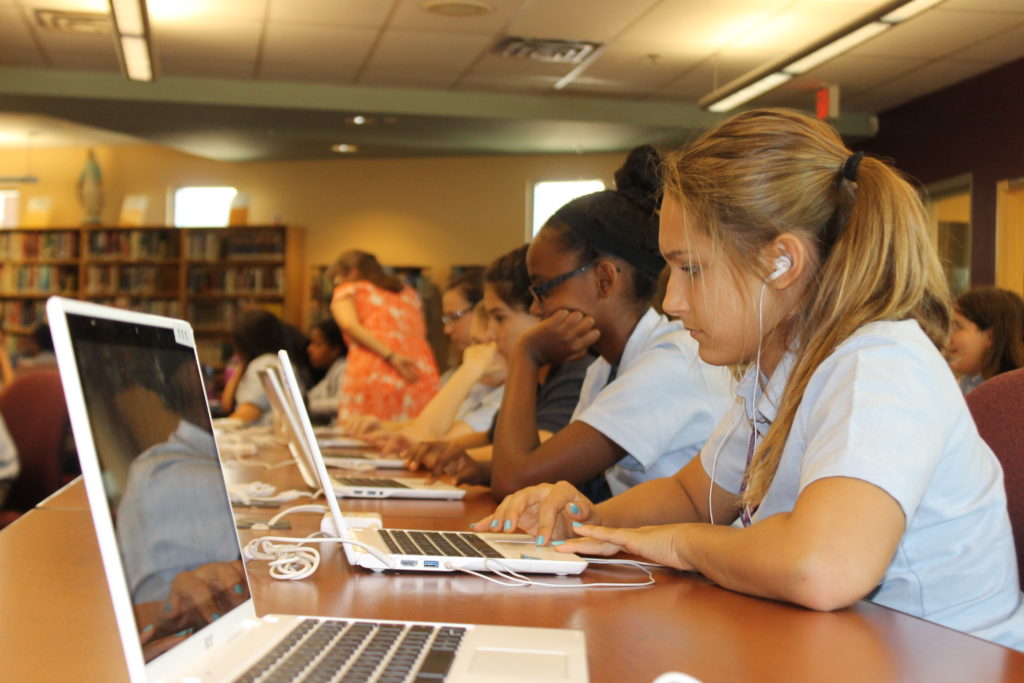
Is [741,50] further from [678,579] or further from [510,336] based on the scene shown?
[678,579]

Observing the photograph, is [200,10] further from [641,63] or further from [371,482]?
[371,482]

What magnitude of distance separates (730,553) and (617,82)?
6.21 metres

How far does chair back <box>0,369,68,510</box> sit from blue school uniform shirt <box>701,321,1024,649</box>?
8.21ft

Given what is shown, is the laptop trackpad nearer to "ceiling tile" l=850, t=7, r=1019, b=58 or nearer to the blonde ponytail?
the blonde ponytail

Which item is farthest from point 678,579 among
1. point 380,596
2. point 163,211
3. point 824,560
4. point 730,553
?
point 163,211

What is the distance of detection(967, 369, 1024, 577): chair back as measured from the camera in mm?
1301

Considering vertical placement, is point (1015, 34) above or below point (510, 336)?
above

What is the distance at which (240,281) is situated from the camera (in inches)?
375

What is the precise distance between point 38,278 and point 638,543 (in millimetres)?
9823

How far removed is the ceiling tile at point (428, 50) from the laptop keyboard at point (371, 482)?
14.0 feet

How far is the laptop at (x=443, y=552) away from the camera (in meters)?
1.16

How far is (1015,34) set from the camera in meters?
5.62

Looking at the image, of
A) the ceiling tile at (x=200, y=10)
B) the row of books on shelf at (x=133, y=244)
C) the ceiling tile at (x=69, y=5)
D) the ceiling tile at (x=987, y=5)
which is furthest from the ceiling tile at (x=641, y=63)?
the row of books on shelf at (x=133, y=244)

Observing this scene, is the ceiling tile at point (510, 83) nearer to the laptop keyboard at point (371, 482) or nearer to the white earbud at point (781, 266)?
the laptop keyboard at point (371, 482)
